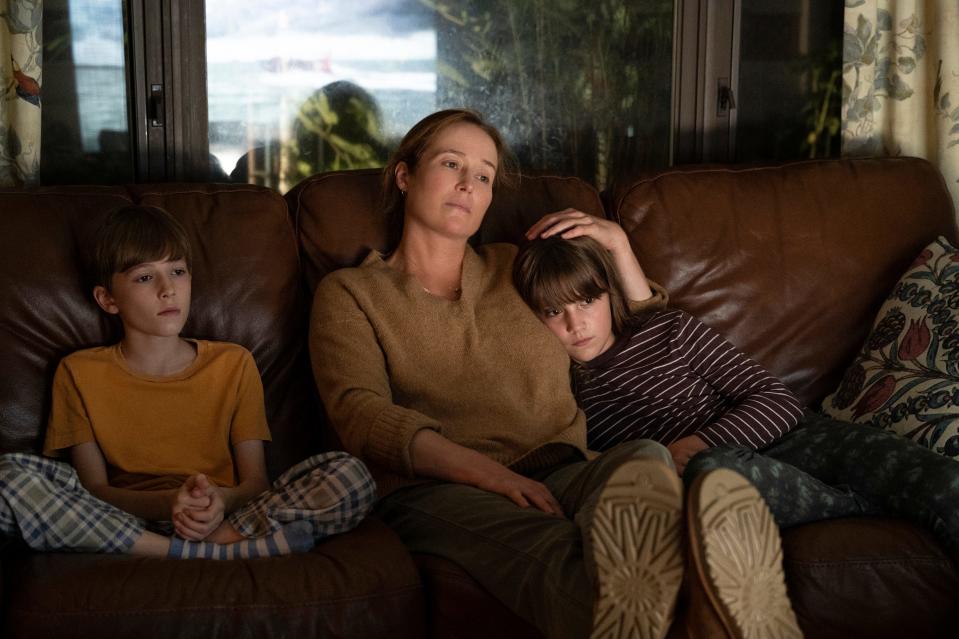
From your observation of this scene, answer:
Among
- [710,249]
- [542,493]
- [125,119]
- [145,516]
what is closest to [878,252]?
[710,249]

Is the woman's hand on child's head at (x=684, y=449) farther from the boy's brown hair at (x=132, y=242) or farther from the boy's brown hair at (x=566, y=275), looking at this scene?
the boy's brown hair at (x=132, y=242)

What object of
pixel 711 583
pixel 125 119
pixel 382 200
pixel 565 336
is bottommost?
pixel 711 583

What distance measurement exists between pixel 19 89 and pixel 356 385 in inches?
44.0

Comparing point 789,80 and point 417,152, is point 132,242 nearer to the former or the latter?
point 417,152

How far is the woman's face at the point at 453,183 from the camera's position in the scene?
7.13ft

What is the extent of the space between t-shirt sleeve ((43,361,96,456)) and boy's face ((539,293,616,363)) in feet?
2.85

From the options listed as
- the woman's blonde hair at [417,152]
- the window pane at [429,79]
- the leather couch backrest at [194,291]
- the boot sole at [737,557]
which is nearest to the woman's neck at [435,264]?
the woman's blonde hair at [417,152]

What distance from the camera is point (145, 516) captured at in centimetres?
191

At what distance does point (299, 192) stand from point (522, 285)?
0.57 meters

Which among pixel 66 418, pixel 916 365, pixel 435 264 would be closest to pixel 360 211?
pixel 435 264

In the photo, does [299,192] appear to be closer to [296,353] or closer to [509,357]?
[296,353]

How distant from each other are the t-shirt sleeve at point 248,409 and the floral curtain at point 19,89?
776 millimetres

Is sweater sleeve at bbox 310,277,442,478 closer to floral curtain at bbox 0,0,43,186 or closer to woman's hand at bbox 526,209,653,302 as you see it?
woman's hand at bbox 526,209,653,302

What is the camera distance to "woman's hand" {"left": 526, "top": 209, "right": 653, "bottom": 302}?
2.23m
